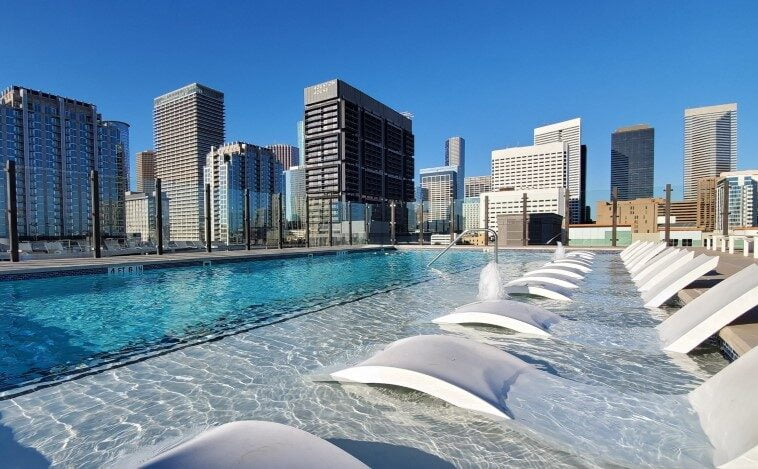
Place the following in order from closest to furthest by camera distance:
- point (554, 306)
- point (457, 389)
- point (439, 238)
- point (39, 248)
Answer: point (457, 389) < point (554, 306) < point (39, 248) < point (439, 238)

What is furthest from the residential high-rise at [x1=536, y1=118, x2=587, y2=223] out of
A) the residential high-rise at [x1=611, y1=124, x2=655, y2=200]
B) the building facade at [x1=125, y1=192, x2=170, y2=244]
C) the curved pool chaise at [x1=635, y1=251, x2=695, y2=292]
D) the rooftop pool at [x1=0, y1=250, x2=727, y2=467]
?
the rooftop pool at [x1=0, y1=250, x2=727, y2=467]

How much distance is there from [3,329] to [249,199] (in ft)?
45.3

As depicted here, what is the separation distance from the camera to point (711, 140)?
Answer: 140500 mm

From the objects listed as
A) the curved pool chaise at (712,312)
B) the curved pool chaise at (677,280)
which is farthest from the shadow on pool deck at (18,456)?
the curved pool chaise at (677,280)

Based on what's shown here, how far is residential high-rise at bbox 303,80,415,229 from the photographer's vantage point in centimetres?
7631

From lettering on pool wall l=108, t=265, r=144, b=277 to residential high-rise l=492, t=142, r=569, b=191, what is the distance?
98.6 metres

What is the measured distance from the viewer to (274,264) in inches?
551

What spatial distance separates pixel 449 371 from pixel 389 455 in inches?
30.6

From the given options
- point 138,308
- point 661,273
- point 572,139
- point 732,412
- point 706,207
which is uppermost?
point 572,139

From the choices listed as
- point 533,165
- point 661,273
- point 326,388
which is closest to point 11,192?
point 326,388

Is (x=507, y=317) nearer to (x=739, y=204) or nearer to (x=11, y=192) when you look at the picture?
(x=11, y=192)

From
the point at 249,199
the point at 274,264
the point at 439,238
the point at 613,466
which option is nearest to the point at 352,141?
the point at 439,238

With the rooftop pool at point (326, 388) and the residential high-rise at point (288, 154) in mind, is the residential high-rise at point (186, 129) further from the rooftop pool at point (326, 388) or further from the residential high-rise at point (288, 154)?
the rooftop pool at point (326, 388)

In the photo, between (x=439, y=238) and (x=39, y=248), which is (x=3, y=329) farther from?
(x=439, y=238)
